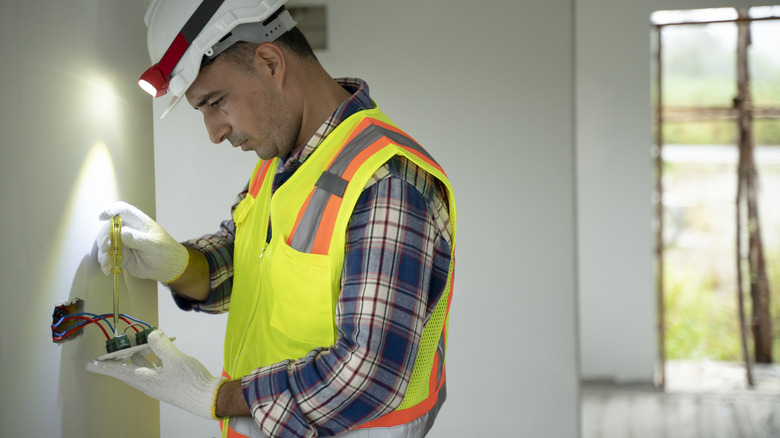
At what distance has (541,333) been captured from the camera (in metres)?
2.42

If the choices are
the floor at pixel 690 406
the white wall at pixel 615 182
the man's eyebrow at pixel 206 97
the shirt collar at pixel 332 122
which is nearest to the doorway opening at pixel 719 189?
the floor at pixel 690 406

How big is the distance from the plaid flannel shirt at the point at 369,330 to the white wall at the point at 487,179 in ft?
4.32

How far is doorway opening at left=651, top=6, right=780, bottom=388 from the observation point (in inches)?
154

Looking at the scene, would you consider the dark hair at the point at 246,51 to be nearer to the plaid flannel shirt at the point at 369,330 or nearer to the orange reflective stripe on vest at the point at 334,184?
the orange reflective stripe on vest at the point at 334,184

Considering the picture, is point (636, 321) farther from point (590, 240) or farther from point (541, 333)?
point (541, 333)

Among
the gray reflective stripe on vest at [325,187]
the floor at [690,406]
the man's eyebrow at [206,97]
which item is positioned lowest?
the floor at [690,406]

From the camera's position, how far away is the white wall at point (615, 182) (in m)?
3.03

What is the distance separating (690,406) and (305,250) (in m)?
3.09

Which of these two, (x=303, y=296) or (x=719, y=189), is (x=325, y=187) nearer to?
(x=303, y=296)

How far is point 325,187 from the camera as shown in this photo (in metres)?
1.15

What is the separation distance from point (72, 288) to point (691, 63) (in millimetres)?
4582

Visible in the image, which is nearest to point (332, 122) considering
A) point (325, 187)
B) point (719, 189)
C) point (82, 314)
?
point (325, 187)

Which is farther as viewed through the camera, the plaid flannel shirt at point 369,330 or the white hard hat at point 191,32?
the white hard hat at point 191,32

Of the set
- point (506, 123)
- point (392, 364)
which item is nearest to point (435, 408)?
point (392, 364)
